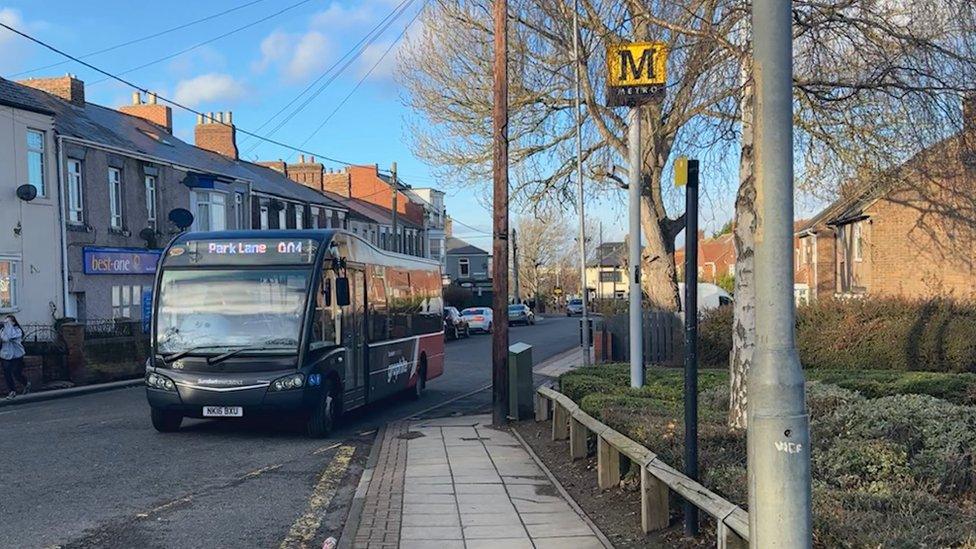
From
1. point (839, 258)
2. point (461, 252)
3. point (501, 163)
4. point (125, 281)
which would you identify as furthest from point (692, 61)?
point (461, 252)

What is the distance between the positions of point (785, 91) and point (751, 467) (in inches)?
A: 70.4

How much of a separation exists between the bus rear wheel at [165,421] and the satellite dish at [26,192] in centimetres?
1323

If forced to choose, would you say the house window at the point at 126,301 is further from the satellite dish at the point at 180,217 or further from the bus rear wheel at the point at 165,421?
the bus rear wheel at the point at 165,421

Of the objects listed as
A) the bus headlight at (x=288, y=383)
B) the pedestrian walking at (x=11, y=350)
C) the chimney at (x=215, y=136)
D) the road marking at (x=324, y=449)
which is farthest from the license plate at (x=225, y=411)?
the chimney at (x=215, y=136)

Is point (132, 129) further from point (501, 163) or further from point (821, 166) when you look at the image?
point (821, 166)

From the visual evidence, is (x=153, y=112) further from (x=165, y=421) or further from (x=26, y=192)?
(x=165, y=421)

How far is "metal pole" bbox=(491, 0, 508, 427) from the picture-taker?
13430 mm

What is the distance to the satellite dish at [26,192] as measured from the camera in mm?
23250

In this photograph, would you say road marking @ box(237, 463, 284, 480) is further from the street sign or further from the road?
the street sign

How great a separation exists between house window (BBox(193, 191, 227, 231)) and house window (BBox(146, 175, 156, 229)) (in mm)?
2383

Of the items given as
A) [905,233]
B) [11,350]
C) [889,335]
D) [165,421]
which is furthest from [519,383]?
[905,233]

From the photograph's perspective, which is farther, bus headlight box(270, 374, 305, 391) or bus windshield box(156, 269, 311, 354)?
bus windshield box(156, 269, 311, 354)

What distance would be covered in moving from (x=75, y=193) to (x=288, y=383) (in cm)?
1746

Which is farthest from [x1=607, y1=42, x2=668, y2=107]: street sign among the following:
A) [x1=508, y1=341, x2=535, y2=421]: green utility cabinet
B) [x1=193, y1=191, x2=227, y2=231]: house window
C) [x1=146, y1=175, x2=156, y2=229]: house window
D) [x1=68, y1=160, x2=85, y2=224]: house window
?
[x1=193, y1=191, x2=227, y2=231]: house window
